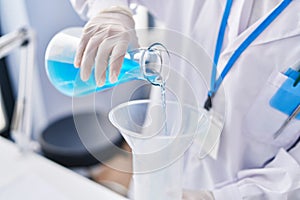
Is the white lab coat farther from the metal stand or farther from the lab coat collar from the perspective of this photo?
the metal stand

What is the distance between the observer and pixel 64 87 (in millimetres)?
770

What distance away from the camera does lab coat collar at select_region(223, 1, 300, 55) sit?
0.72m

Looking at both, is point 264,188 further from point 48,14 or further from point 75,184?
point 48,14

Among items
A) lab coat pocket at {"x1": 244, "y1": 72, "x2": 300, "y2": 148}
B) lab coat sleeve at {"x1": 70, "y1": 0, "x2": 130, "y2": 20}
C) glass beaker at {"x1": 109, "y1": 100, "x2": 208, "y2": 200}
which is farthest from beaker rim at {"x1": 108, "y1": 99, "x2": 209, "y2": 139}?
lab coat sleeve at {"x1": 70, "y1": 0, "x2": 130, "y2": 20}

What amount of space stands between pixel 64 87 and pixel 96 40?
0.16 m

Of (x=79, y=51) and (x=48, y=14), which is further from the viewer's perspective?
(x=48, y=14)

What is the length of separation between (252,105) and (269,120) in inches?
2.0

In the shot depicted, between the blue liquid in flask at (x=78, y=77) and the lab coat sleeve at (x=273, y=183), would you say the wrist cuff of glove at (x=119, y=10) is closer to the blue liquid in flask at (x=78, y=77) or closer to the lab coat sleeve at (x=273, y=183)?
the blue liquid in flask at (x=78, y=77)

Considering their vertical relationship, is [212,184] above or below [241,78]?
below

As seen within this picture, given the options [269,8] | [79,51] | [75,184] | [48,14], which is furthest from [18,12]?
[269,8]

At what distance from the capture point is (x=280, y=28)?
73 cm

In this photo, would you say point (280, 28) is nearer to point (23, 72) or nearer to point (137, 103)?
point (137, 103)

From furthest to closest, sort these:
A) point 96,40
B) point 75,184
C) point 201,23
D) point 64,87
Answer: point 75,184
point 201,23
point 64,87
point 96,40

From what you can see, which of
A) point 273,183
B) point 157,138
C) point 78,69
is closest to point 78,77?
point 78,69
